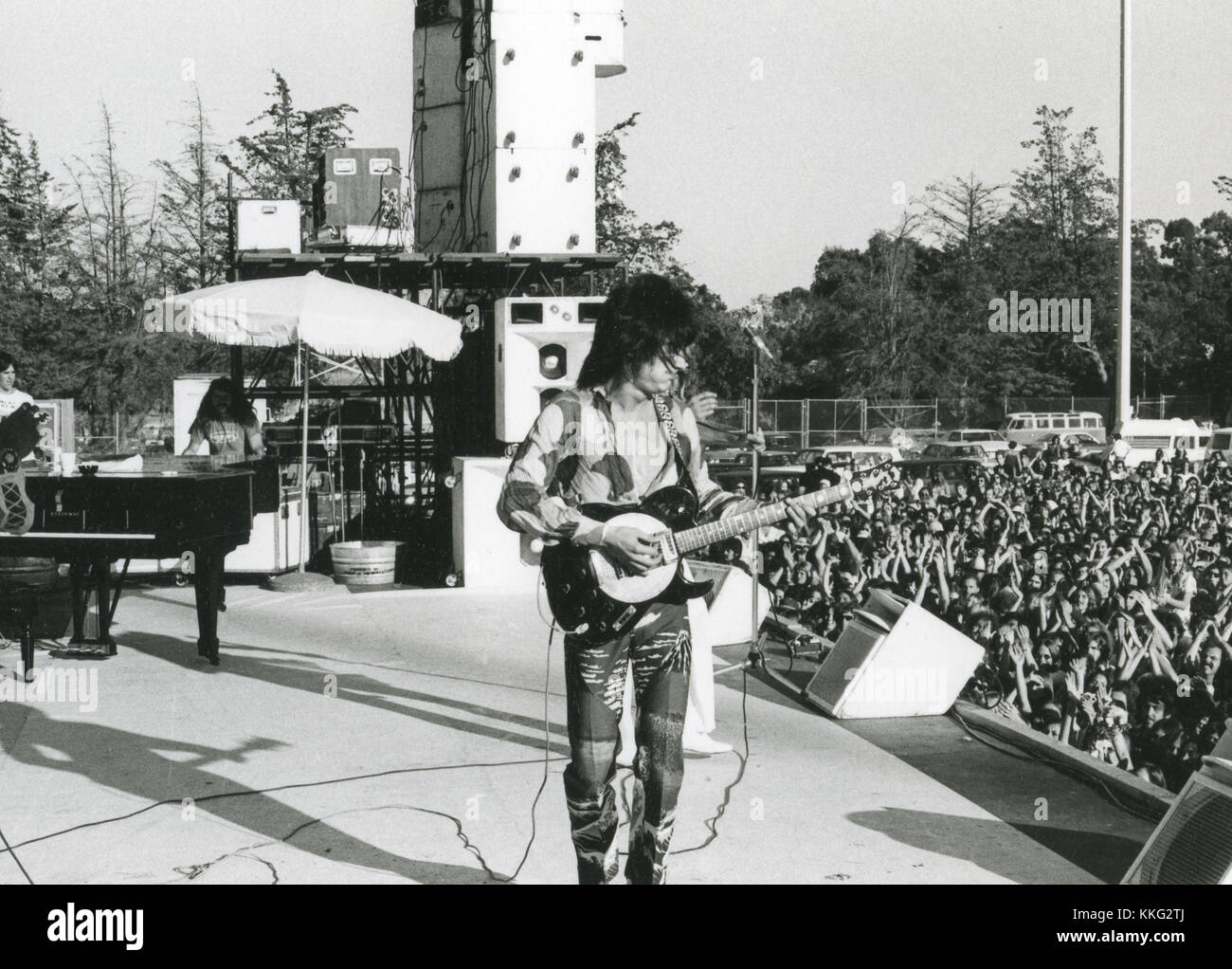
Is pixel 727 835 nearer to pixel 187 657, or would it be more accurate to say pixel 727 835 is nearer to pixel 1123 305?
pixel 187 657

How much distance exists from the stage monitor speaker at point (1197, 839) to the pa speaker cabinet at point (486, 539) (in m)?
8.48

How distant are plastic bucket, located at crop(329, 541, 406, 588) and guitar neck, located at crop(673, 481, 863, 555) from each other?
8.35 meters

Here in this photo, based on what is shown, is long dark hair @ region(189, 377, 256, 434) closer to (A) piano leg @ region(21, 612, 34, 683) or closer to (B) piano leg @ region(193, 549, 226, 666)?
(B) piano leg @ region(193, 549, 226, 666)

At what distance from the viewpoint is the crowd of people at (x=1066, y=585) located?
797 cm

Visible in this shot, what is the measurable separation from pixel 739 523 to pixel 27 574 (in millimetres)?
6008

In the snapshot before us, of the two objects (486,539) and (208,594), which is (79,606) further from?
(486,539)

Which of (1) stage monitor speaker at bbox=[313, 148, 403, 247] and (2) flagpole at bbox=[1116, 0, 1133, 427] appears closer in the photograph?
(1) stage monitor speaker at bbox=[313, 148, 403, 247]

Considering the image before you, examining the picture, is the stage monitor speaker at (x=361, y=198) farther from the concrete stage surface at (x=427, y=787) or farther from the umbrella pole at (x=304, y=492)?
the concrete stage surface at (x=427, y=787)

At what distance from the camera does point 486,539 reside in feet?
39.5

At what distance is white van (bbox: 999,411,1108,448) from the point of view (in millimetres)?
39344

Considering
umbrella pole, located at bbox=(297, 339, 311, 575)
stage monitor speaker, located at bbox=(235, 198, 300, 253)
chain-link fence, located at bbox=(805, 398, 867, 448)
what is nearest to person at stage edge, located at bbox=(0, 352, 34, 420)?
umbrella pole, located at bbox=(297, 339, 311, 575)

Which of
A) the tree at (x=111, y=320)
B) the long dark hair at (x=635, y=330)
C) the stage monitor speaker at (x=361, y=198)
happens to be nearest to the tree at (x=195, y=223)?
the tree at (x=111, y=320)
